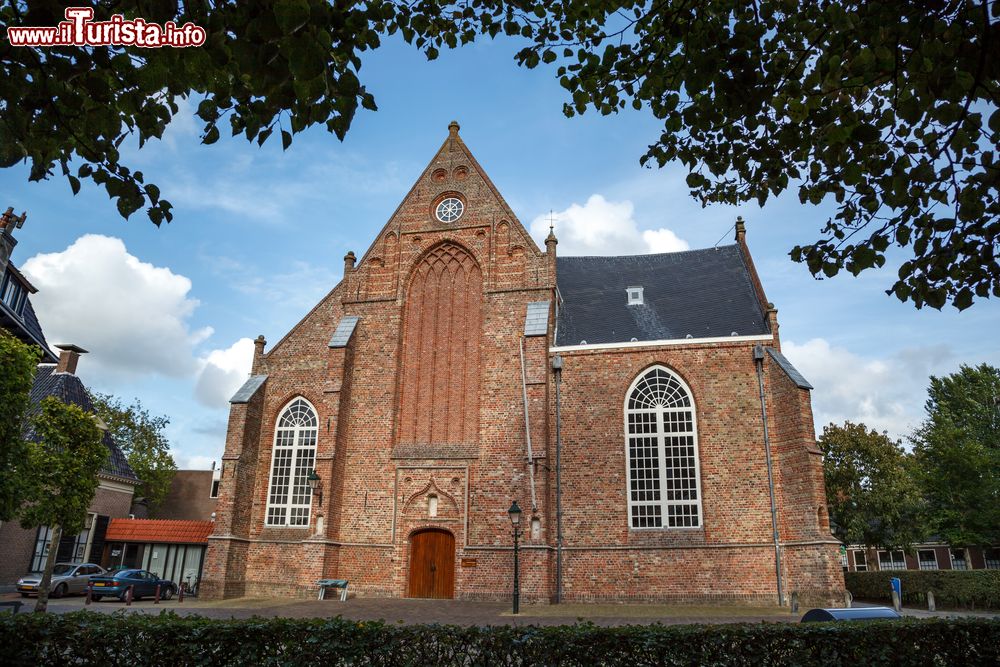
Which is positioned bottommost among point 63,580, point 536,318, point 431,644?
point 63,580

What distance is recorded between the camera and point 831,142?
6.10 m

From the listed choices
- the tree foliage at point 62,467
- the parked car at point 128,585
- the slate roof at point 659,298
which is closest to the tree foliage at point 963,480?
the slate roof at point 659,298

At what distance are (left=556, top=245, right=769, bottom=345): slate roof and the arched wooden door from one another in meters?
7.55

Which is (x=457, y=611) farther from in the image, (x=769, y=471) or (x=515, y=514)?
(x=769, y=471)

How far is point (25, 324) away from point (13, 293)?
1.32 metres

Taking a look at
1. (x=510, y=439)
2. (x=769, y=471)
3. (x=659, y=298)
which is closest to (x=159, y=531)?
(x=510, y=439)

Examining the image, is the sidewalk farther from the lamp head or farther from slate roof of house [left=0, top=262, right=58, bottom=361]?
slate roof of house [left=0, top=262, right=58, bottom=361]

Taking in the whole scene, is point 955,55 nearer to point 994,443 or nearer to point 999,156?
point 999,156

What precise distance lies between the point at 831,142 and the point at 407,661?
6364 mm

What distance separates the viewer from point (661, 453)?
840 inches

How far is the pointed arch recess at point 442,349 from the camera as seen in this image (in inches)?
887

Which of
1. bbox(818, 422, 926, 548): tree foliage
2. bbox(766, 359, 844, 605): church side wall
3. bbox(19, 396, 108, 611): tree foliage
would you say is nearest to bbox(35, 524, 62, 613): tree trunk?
Answer: bbox(19, 396, 108, 611): tree foliage

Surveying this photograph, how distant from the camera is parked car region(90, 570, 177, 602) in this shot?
22.3 metres

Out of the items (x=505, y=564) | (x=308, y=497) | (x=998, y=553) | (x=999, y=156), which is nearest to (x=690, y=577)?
(x=505, y=564)
